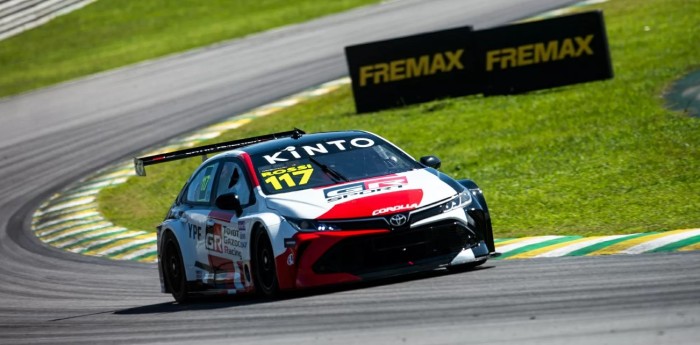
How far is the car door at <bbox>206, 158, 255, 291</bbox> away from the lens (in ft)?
33.9

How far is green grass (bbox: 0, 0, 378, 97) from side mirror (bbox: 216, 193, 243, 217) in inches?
941

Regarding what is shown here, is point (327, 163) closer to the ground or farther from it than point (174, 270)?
farther from it

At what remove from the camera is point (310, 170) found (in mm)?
10617

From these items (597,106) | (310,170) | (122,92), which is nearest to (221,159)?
(310,170)

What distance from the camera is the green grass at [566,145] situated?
1412cm

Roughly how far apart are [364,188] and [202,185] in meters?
2.13

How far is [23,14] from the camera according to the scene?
131ft

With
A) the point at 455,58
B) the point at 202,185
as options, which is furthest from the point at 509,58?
the point at 202,185

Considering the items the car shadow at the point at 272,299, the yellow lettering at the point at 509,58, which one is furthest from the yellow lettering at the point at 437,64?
the car shadow at the point at 272,299

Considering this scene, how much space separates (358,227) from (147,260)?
6562mm

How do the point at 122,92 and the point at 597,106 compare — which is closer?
the point at 597,106

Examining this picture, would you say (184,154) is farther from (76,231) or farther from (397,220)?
(76,231)

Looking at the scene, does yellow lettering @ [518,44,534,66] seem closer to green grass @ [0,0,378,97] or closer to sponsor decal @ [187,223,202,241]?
sponsor decal @ [187,223,202,241]

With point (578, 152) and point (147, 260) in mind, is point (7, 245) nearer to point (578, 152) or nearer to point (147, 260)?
point (147, 260)
